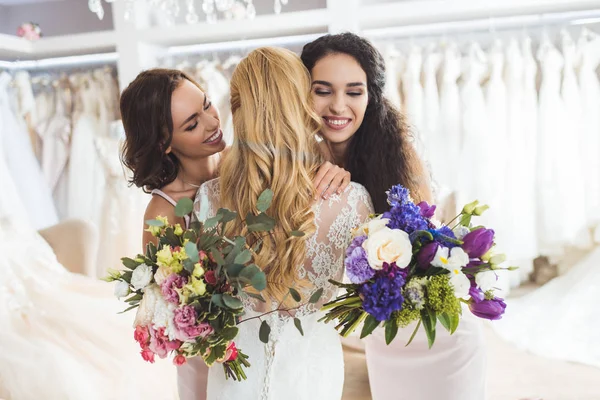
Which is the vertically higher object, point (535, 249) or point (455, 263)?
point (455, 263)

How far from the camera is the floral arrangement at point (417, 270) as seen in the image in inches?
41.3

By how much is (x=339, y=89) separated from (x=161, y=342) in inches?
32.8

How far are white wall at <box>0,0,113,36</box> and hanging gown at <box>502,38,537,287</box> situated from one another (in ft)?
9.82

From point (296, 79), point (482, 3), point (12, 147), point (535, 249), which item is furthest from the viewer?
point (12, 147)

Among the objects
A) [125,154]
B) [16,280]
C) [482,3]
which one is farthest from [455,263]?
[482,3]

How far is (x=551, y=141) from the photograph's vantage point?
3506mm

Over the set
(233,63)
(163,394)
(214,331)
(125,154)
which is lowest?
Answer: (163,394)

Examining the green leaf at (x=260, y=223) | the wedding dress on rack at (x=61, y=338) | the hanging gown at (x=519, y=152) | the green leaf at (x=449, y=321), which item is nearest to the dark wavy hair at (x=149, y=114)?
the green leaf at (x=260, y=223)

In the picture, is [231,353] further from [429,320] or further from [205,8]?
[205,8]

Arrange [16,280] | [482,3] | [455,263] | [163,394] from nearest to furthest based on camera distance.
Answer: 1. [455,263]
2. [163,394]
3. [16,280]
4. [482,3]

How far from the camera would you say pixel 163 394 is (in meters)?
2.25

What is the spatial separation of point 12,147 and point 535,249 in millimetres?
3465

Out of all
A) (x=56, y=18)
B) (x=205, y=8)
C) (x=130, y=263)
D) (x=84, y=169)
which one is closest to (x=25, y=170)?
(x=84, y=169)

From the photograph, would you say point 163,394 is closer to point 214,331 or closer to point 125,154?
point 125,154
